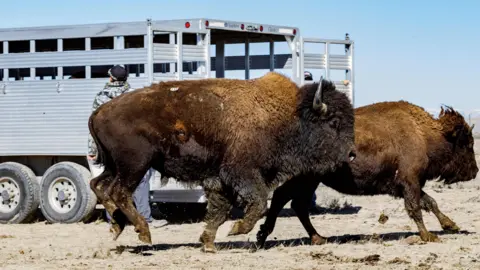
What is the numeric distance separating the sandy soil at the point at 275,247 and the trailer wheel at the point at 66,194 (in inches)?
8.3

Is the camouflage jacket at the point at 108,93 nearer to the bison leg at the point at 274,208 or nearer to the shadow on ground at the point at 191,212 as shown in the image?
the shadow on ground at the point at 191,212

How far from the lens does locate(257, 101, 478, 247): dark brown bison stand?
40.4 feet

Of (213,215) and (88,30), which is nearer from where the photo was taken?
(213,215)

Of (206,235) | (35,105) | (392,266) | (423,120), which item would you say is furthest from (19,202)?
(392,266)

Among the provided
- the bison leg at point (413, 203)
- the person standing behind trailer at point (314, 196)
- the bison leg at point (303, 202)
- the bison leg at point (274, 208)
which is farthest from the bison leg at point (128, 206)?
the person standing behind trailer at point (314, 196)

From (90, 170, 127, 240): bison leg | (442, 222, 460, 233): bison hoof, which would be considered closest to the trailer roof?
(90, 170, 127, 240): bison leg

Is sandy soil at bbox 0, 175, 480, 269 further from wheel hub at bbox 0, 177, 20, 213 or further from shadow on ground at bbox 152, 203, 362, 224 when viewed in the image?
wheel hub at bbox 0, 177, 20, 213

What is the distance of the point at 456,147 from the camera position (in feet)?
43.1

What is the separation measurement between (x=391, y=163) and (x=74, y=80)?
541 cm

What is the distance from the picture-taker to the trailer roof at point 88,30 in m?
14.9

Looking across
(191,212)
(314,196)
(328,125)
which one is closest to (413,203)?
(328,125)

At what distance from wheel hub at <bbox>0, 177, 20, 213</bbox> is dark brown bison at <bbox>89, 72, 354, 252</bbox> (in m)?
4.65

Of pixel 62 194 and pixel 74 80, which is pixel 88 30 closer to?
pixel 74 80

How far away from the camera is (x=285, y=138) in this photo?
11.6 m
